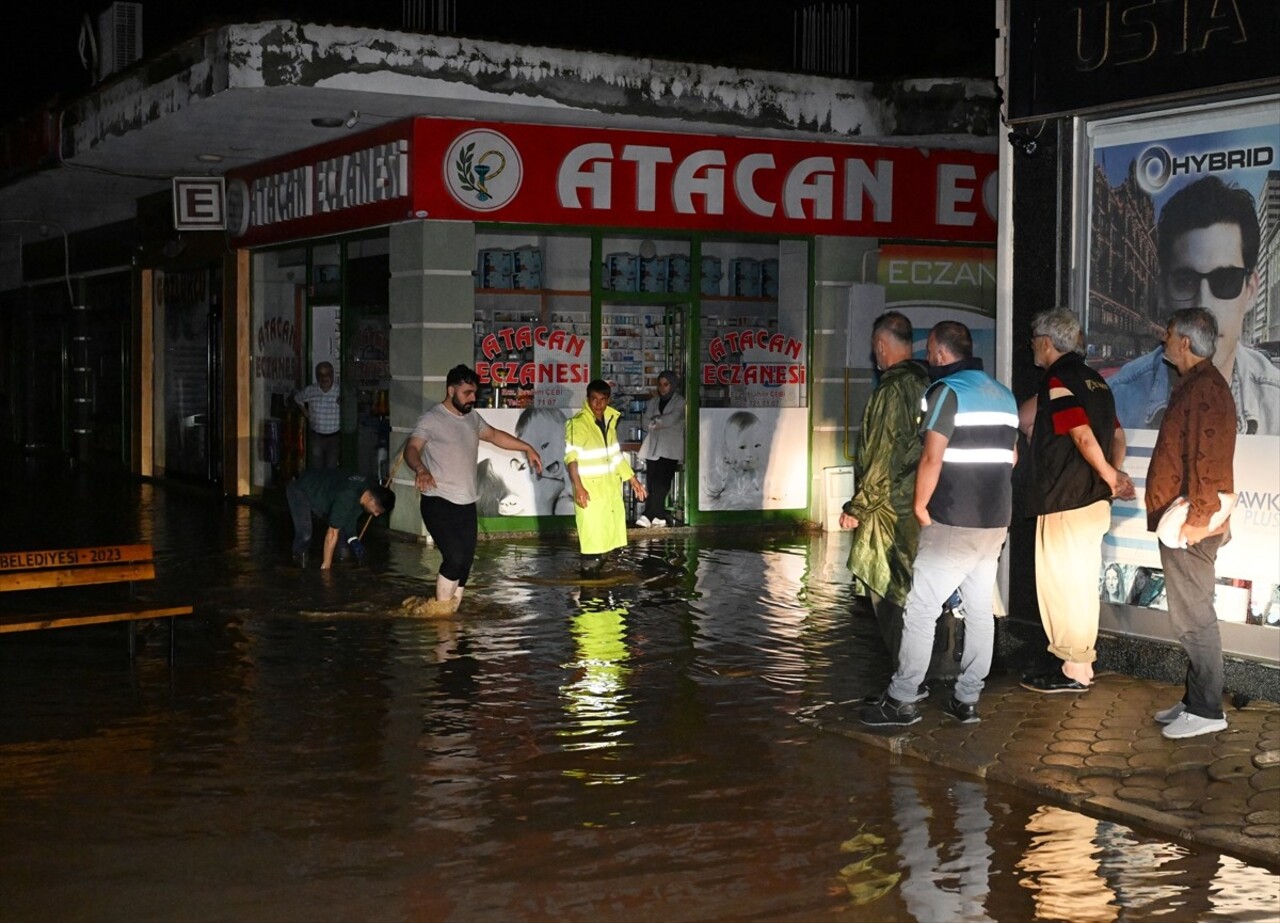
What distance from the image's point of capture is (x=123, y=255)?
27.1 meters

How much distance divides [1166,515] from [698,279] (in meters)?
9.88

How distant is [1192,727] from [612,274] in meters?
10.2

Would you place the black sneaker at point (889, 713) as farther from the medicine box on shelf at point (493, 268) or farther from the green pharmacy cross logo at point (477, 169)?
the medicine box on shelf at point (493, 268)

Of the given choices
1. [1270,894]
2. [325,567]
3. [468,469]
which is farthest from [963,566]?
[325,567]

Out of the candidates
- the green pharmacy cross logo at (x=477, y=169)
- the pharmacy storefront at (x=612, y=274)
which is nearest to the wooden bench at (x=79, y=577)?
the pharmacy storefront at (x=612, y=274)

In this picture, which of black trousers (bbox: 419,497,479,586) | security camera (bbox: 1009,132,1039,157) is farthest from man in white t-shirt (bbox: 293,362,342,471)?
security camera (bbox: 1009,132,1039,157)

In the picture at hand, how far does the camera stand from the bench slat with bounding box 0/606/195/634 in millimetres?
9578

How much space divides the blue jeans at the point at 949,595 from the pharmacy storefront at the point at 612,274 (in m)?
8.78

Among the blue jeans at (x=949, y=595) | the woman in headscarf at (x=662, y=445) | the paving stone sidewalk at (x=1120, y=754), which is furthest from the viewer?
the woman in headscarf at (x=662, y=445)

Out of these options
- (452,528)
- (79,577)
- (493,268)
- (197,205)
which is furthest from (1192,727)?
(197,205)

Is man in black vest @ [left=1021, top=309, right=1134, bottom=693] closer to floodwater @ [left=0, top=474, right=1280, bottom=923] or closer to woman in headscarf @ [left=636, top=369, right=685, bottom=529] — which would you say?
floodwater @ [left=0, top=474, right=1280, bottom=923]

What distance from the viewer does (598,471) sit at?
14133 millimetres

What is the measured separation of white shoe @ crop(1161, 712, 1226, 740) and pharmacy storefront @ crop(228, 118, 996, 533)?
9554mm

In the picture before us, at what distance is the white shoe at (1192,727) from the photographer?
8273 mm
